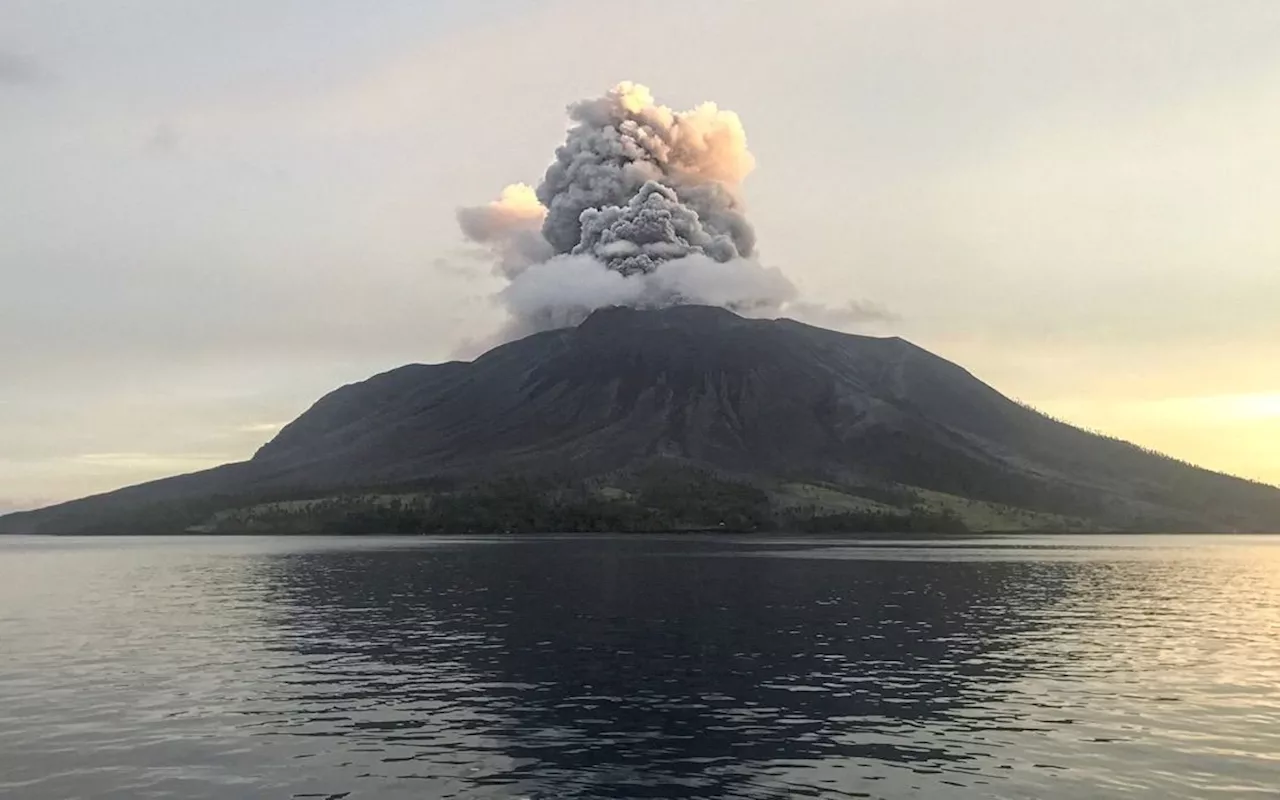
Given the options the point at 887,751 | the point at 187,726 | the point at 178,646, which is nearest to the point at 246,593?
the point at 178,646

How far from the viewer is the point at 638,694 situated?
46.8 meters

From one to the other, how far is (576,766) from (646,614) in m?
44.7

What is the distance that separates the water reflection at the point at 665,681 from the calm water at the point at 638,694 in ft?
0.70

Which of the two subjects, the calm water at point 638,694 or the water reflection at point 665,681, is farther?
the water reflection at point 665,681

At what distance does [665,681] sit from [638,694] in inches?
134

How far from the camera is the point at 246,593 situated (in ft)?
329

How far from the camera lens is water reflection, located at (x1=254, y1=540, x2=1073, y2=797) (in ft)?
113

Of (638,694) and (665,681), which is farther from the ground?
(665,681)

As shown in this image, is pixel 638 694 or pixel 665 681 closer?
pixel 638 694

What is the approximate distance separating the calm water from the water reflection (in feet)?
0.70

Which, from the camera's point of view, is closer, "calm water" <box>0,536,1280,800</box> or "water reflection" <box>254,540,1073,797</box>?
"calm water" <box>0,536,1280,800</box>

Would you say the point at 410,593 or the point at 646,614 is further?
the point at 410,593

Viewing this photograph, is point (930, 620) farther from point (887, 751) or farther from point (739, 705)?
point (887, 751)

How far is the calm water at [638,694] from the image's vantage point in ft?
109
